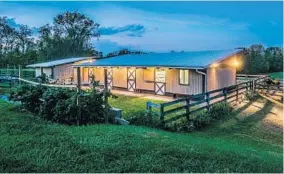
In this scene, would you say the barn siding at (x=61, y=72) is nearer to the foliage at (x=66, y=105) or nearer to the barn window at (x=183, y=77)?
the barn window at (x=183, y=77)

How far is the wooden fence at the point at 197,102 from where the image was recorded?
30.9ft

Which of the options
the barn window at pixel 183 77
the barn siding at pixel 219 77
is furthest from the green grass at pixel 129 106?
the barn siding at pixel 219 77

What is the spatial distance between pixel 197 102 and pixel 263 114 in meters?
3.52

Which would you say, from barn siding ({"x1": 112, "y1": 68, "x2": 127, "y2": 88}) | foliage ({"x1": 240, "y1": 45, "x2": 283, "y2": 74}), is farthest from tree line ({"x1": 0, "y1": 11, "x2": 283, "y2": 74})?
barn siding ({"x1": 112, "y1": 68, "x2": 127, "y2": 88})

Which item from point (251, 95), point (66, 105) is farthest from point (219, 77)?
point (66, 105)

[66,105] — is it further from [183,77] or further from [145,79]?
[145,79]

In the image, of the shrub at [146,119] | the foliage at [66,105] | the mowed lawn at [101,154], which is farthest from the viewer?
the shrub at [146,119]

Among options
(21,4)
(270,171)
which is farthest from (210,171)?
(21,4)

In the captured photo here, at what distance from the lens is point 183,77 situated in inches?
650

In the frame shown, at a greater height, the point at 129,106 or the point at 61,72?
the point at 61,72

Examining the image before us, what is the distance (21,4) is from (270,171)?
10471 mm

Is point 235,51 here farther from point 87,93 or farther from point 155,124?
point 87,93

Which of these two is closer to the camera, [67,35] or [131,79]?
[131,79]

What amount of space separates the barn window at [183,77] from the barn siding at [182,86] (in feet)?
0.68
